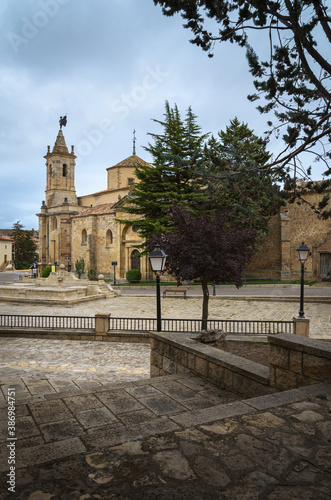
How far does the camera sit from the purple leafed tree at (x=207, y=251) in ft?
36.5

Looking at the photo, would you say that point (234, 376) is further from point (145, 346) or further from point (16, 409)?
point (145, 346)

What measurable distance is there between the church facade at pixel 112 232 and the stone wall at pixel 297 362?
21.2 metres

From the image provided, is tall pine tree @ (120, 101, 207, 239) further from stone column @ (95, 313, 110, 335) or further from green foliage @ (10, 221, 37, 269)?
green foliage @ (10, 221, 37, 269)

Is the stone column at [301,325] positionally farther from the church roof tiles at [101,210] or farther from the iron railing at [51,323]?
the church roof tiles at [101,210]

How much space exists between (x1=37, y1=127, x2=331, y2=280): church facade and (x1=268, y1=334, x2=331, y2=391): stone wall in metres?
21.2

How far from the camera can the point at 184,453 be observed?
2531 millimetres

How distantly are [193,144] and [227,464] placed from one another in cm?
2727

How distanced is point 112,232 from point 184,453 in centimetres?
3931

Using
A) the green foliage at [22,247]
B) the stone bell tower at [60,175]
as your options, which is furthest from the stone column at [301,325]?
the green foliage at [22,247]

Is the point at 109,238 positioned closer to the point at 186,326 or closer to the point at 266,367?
the point at 186,326

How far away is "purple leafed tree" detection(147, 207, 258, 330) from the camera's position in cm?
1112

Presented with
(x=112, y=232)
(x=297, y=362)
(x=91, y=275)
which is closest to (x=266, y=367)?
(x=297, y=362)

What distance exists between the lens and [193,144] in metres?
27.7

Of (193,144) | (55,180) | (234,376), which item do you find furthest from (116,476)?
(55,180)
